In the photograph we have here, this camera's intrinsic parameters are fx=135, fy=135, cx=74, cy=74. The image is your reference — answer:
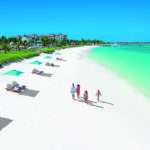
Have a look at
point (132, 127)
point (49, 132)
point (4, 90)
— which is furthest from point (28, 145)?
point (4, 90)

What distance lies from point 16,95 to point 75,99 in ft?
16.5

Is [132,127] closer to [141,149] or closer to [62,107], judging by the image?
[141,149]

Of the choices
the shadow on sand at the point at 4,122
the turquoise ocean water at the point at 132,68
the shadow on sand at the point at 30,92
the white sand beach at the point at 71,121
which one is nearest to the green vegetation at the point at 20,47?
the shadow on sand at the point at 30,92

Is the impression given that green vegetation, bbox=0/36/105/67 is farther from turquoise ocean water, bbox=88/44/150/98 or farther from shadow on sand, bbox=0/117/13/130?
turquoise ocean water, bbox=88/44/150/98

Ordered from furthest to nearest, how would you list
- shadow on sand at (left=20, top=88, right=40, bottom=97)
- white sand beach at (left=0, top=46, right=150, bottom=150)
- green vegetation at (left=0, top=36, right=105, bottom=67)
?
1. green vegetation at (left=0, top=36, right=105, bottom=67)
2. shadow on sand at (left=20, top=88, right=40, bottom=97)
3. white sand beach at (left=0, top=46, right=150, bottom=150)

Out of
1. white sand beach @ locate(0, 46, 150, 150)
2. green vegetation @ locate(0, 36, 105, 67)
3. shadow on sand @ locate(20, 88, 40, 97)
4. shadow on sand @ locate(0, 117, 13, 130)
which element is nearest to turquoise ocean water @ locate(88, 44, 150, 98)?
white sand beach @ locate(0, 46, 150, 150)

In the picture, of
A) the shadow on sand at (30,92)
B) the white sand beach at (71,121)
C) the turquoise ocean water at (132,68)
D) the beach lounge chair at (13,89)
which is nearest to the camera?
the white sand beach at (71,121)

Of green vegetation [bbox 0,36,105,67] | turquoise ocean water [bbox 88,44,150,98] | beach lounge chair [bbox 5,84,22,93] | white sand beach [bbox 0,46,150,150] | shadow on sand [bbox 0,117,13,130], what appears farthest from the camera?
green vegetation [bbox 0,36,105,67]

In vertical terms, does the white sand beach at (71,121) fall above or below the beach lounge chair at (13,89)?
below

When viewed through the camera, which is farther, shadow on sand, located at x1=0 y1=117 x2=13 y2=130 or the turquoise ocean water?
the turquoise ocean water

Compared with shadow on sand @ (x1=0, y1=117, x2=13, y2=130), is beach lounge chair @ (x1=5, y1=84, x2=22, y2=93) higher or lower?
higher

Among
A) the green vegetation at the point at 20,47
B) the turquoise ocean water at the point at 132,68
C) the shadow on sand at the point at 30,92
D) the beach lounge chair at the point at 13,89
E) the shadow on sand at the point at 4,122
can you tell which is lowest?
the turquoise ocean water at the point at 132,68

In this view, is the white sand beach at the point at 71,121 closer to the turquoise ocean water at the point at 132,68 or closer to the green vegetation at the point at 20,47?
the turquoise ocean water at the point at 132,68

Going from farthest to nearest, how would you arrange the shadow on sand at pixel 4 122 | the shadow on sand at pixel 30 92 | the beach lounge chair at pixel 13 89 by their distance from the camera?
the beach lounge chair at pixel 13 89 → the shadow on sand at pixel 30 92 → the shadow on sand at pixel 4 122
